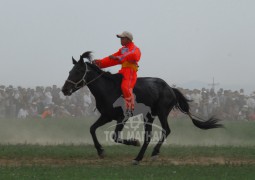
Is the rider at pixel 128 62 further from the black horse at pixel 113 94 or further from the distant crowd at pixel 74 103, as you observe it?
the distant crowd at pixel 74 103

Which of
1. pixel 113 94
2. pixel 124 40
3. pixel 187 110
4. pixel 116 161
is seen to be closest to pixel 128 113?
pixel 113 94

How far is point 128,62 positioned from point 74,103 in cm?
1489

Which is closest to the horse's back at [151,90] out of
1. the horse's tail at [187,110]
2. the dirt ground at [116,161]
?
the horse's tail at [187,110]

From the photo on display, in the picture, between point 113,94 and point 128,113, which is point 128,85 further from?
point 128,113

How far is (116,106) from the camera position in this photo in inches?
514

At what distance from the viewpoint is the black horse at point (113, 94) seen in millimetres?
13047

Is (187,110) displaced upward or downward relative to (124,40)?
downward

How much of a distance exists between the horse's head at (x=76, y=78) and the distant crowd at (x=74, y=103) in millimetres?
13670

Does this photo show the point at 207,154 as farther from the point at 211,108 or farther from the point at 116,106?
the point at 211,108

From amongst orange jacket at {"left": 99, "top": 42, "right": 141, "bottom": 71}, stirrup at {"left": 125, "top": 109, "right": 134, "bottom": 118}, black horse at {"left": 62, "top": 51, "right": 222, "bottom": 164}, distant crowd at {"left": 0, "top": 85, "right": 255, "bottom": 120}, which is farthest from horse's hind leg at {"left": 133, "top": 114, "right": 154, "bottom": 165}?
distant crowd at {"left": 0, "top": 85, "right": 255, "bottom": 120}

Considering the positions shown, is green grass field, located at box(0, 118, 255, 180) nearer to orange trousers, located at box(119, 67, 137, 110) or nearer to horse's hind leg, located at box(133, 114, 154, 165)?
horse's hind leg, located at box(133, 114, 154, 165)

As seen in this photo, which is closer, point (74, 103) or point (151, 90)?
point (151, 90)

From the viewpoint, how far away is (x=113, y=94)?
43.2ft

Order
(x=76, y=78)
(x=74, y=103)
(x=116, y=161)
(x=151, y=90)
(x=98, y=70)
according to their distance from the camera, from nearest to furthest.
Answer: (x=116, y=161) → (x=76, y=78) → (x=98, y=70) → (x=151, y=90) → (x=74, y=103)
